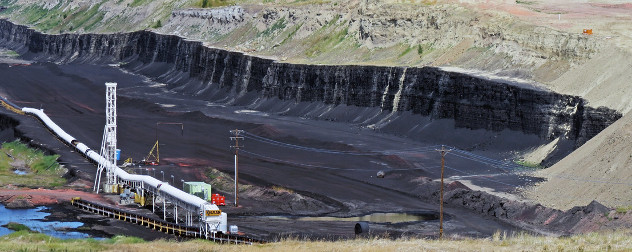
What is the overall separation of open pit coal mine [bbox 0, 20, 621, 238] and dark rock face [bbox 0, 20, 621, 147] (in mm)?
143

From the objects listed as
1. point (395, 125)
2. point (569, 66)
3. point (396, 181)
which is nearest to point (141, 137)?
point (395, 125)

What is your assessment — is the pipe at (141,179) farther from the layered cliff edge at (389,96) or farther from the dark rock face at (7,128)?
the layered cliff edge at (389,96)

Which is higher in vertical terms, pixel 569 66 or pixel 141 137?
pixel 569 66

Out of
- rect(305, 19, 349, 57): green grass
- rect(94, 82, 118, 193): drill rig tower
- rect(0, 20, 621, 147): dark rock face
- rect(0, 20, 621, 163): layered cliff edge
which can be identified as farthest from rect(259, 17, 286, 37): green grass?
rect(94, 82, 118, 193): drill rig tower

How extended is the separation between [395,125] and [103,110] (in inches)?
1676

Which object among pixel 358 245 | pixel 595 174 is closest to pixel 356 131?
Result: pixel 595 174

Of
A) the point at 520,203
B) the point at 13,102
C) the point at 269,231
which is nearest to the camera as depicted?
the point at 269,231

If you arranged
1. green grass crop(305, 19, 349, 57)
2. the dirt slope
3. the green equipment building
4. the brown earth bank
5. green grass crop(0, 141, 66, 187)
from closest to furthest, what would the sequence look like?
the brown earth bank < the dirt slope < the green equipment building < green grass crop(0, 141, 66, 187) < green grass crop(305, 19, 349, 57)

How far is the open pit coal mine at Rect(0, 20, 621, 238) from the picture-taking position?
7612 centimetres

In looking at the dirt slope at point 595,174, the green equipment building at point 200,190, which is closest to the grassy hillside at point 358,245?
the dirt slope at point 595,174

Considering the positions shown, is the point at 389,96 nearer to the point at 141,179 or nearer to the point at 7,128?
the point at 7,128

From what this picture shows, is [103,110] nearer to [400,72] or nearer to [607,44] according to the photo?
[400,72]

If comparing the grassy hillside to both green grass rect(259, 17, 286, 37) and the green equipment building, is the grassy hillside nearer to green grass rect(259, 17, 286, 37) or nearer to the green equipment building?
the green equipment building

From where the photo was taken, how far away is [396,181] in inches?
3472
